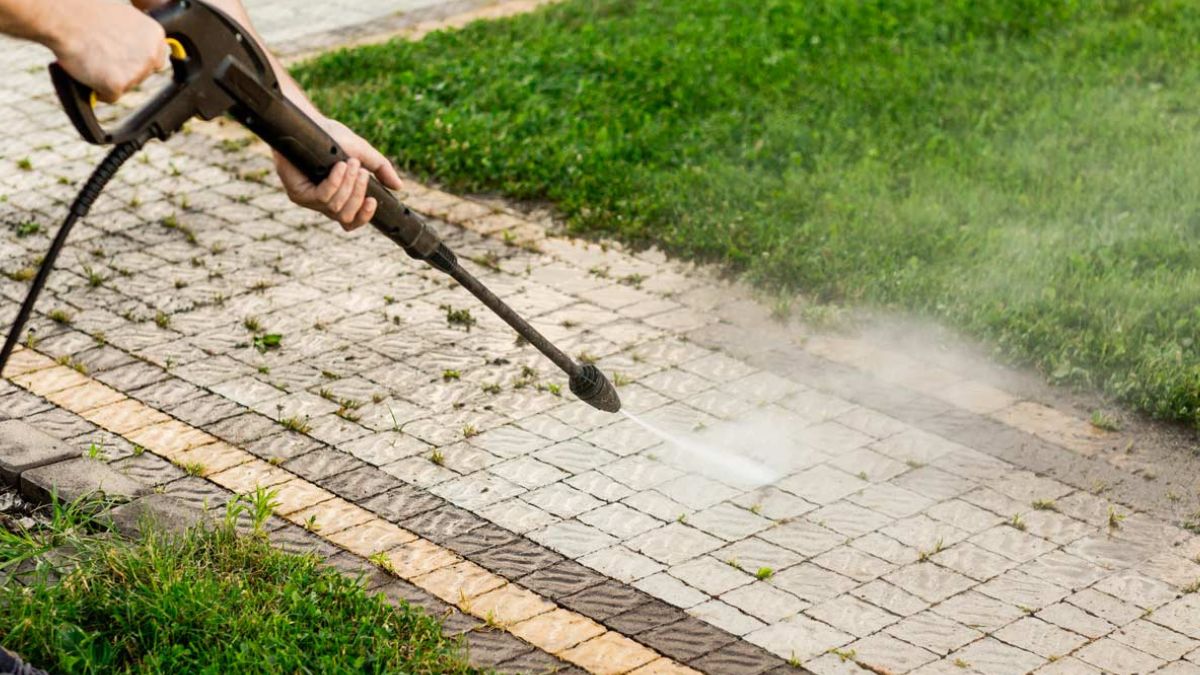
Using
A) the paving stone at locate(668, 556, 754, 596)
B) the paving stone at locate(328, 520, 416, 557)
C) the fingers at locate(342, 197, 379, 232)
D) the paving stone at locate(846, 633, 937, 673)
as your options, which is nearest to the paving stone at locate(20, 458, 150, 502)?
the paving stone at locate(328, 520, 416, 557)

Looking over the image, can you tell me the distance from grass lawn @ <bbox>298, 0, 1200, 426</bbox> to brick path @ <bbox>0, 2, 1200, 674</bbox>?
37cm

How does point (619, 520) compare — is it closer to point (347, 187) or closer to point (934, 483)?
point (934, 483)

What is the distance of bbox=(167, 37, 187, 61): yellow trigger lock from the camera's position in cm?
400

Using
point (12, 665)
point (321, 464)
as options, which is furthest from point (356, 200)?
point (321, 464)

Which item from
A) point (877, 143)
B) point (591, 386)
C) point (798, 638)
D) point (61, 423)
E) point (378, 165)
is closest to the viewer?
point (378, 165)

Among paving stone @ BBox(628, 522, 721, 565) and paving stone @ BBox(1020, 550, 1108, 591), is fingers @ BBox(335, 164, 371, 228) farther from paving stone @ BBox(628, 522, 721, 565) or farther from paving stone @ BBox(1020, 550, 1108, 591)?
paving stone @ BBox(1020, 550, 1108, 591)

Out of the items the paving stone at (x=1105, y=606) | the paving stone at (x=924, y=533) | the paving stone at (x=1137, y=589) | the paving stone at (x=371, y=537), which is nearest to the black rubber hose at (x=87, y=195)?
the paving stone at (x=371, y=537)

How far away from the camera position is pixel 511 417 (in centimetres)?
632

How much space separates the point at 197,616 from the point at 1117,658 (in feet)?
8.68

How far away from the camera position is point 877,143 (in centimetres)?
891

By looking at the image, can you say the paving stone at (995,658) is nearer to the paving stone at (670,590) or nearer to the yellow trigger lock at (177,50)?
the paving stone at (670,590)

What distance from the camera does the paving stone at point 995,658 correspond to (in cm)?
486

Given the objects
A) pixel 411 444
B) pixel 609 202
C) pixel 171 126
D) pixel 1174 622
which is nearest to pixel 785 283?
pixel 609 202

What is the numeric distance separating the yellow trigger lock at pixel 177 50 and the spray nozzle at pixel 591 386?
6.19ft
